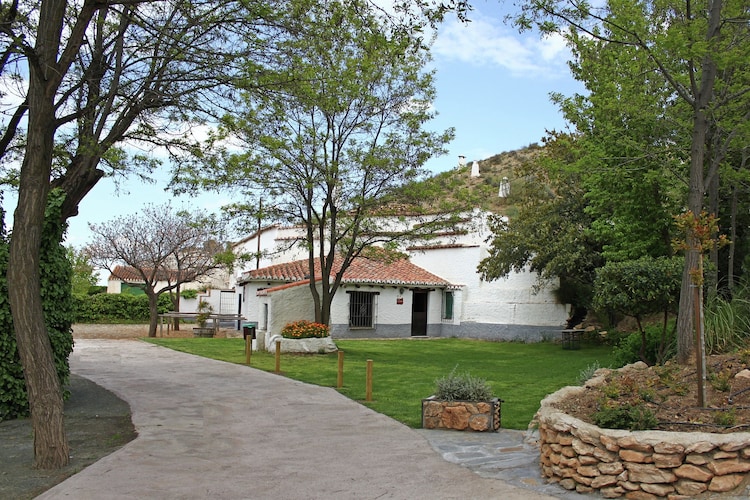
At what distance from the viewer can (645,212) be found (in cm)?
1423

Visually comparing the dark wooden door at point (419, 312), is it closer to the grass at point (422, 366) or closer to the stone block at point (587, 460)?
the grass at point (422, 366)

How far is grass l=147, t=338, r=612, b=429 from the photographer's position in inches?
417

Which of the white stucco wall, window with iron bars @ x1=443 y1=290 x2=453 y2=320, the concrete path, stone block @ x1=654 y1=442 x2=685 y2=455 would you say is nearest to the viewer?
stone block @ x1=654 y1=442 x2=685 y2=455

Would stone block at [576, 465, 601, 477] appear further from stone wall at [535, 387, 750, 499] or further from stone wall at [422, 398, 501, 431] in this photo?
stone wall at [422, 398, 501, 431]

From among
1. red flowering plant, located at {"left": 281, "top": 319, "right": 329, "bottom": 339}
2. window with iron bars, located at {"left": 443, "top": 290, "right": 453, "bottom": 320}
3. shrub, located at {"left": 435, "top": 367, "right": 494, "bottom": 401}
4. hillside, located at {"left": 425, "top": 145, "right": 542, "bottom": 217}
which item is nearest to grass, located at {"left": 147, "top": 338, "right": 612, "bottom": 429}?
shrub, located at {"left": 435, "top": 367, "right": 494, "bottom": 401}

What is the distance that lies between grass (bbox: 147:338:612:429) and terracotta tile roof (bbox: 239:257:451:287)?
8.70 ft

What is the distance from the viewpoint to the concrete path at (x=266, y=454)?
5.71m

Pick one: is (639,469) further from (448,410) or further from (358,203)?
(358,203)

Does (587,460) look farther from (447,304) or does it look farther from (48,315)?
(447,304)

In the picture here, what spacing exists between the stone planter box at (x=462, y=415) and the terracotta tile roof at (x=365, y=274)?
54.2 ft

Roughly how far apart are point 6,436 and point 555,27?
9.19m

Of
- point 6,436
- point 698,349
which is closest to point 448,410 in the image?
point 698,349

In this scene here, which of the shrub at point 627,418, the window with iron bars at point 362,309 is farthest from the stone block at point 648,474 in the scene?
the window with iron bars at point 362,309

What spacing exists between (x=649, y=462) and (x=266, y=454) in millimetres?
4051
